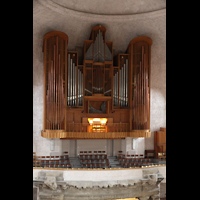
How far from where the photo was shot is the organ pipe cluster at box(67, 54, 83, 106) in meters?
12.6

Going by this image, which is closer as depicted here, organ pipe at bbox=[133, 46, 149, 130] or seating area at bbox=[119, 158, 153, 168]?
seating area at bbox=[119, 158, 153, 168]

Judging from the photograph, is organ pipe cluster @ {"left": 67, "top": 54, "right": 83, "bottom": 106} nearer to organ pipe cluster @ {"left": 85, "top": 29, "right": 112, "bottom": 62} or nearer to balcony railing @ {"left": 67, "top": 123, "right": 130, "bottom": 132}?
organ pipe cluster @ {"left": 85, "top": 29, "right": 112, "bottom": 62}

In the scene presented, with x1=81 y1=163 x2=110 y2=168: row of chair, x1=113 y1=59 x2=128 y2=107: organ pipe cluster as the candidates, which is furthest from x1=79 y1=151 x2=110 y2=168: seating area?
x1=113 y1=59 x2=128 y2=107: organ pipe cluster

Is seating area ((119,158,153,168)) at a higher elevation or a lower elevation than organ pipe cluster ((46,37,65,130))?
lower

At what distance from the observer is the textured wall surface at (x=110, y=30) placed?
40.2ft

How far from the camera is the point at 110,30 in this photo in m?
13.6

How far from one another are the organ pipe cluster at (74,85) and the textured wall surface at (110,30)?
81.2 inches

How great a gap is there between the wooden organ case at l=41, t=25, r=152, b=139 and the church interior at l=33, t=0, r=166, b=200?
6 cm

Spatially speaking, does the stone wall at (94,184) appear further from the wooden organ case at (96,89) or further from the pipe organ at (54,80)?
the pipe organ at (54,80)

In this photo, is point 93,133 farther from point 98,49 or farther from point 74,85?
point 98,49

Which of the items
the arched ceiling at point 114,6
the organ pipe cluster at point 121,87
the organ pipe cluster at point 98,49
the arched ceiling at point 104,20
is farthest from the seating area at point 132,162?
the arched ceiling at point 114,6

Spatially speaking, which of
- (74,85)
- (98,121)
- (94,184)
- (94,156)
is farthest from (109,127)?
(94,184)

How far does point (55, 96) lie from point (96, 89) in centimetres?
252
